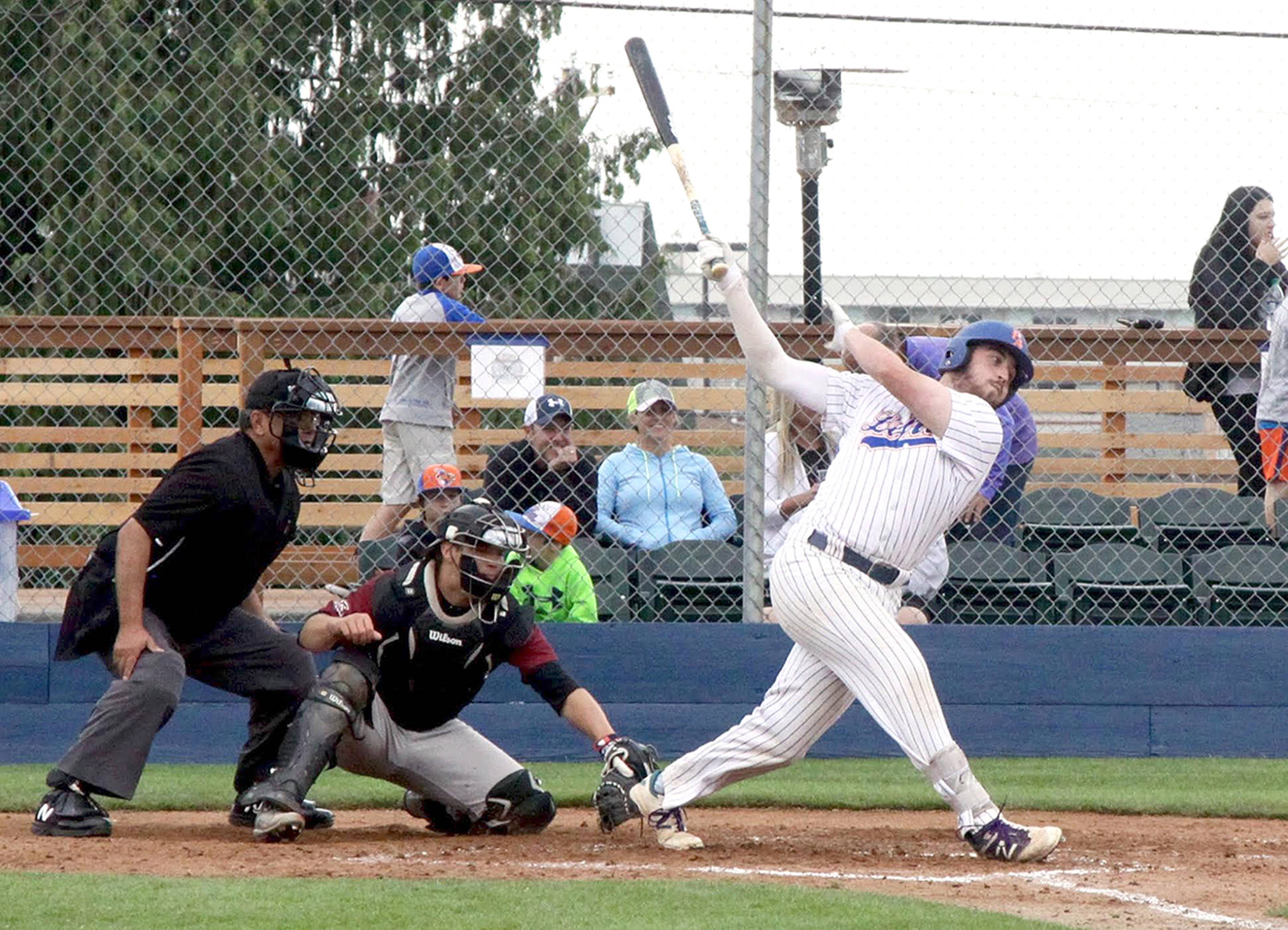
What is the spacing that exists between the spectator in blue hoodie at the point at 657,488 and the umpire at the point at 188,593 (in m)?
2.38

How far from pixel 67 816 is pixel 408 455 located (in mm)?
2800

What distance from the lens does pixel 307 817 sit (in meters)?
5.42

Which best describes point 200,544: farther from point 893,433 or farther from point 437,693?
point 893,433

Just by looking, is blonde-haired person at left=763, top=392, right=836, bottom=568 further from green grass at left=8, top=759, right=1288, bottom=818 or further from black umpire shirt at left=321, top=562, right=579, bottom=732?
black umpire shirt at left=321, top=562, right=579, bottom=732

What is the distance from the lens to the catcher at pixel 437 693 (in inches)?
199

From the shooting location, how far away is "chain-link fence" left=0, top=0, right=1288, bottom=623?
7.08m

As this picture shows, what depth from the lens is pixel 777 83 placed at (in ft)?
23.2

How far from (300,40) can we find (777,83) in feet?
6.48

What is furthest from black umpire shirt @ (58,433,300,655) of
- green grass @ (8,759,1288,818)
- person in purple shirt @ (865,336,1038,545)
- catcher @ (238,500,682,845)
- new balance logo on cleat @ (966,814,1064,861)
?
person in purple shirt @ (865,336,1038,545)

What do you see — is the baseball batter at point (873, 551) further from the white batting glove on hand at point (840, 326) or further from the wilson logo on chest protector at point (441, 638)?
the wilson logo on chest protector at point (441, 638)

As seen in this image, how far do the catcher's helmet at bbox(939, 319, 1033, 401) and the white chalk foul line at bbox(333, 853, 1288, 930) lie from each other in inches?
52.2

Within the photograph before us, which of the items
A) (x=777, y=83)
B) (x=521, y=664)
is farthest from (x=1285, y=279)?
(x=521, y=664)

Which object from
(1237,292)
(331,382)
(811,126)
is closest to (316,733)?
(811,126)

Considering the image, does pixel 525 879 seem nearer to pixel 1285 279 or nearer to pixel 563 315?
pixel 563 315
